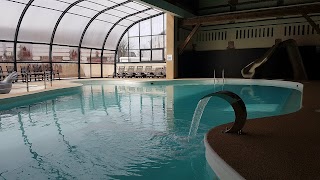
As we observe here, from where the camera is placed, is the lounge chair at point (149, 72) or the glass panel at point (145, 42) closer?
the lounge chair at point (149, 72)

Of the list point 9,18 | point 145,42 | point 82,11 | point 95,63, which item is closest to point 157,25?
point 145,42

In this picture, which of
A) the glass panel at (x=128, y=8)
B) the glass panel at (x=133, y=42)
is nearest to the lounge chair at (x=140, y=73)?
the glass panel at (x=133, y=42)

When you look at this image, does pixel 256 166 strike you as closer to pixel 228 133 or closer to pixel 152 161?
pixel 228 133

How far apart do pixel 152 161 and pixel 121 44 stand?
1798cm

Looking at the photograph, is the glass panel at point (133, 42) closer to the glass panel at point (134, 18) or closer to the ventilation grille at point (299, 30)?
the glass panel at point (134, 18)

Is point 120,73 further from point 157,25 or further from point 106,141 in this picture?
point 106,141

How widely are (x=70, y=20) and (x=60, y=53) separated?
2940 millimetres

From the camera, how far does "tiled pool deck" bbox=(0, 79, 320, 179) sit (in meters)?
2.21

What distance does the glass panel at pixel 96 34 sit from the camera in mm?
17812

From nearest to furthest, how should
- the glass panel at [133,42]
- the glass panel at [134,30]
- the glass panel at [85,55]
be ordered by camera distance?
the glass panel at [85,55], the glass panel at [134,30], the glass panel at [133,42]

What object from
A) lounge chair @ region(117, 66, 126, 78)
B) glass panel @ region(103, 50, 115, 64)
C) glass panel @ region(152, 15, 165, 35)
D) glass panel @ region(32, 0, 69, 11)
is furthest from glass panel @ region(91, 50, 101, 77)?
glass panel @ region(32, 0, 69, 11)

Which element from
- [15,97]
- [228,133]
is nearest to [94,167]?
[228,133]

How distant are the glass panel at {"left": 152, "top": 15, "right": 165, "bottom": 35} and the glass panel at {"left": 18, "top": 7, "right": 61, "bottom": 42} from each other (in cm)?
696

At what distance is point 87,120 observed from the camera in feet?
20.1
